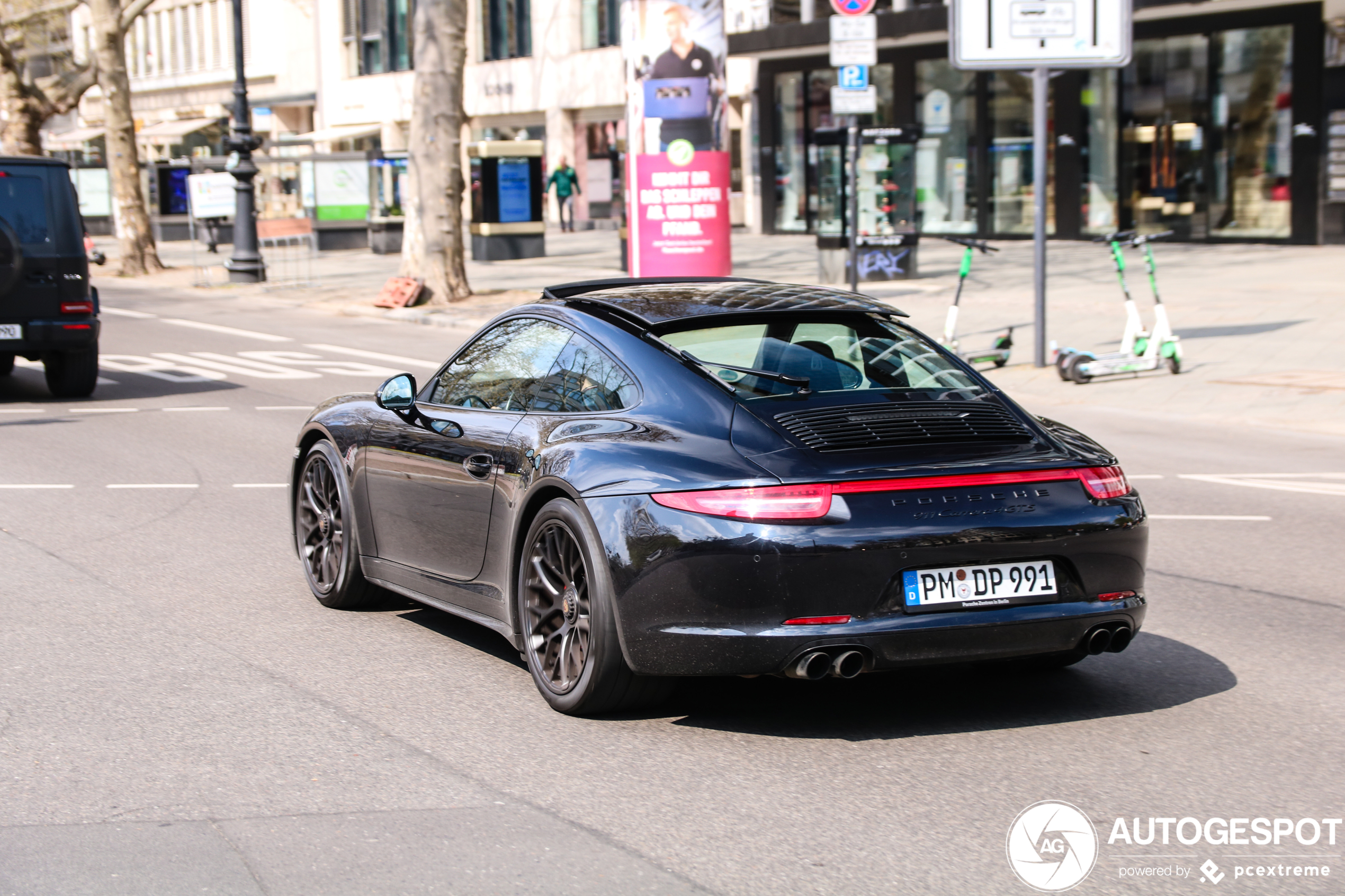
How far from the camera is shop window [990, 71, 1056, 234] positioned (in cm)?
3344

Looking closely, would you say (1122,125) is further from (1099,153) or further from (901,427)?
(901,427)

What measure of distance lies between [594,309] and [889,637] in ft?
5.85

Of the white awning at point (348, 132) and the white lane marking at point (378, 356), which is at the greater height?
the white awning at point (348, 132)

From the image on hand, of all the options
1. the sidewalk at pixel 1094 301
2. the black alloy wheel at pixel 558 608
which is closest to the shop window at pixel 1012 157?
the sidewalk at pixel 1094 301

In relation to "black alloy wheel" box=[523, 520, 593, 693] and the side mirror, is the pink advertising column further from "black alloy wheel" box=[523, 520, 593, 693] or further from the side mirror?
"black alloy wheel" box=[523, 520, 593, 693]

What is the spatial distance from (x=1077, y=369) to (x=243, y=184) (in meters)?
20.0

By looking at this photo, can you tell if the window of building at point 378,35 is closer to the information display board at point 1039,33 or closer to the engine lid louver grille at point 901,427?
the information display board at point 1039,33

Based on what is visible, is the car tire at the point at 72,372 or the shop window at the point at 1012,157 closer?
the car tire at the point at 72,372

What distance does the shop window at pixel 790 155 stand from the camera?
3875 cm

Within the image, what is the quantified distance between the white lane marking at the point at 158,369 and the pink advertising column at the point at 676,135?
6672mm

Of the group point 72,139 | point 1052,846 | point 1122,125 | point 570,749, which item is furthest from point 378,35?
point 1052,846

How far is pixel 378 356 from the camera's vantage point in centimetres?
1869

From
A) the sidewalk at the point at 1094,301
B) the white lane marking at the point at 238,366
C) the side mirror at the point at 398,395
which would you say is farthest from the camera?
the white lane marking at the point at 238,366

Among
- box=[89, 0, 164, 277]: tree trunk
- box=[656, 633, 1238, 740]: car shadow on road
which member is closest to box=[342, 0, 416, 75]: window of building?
box=[89, 0, 164, 277]: tree trunk
